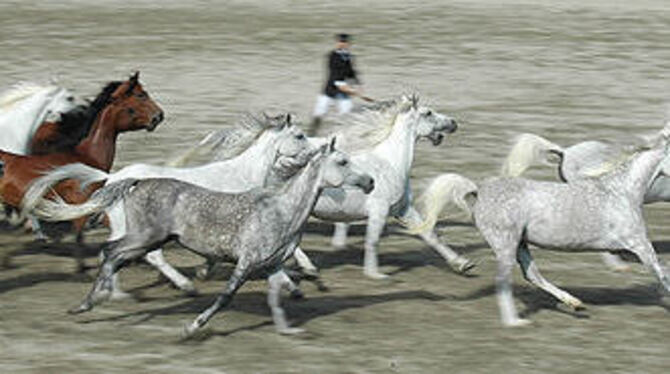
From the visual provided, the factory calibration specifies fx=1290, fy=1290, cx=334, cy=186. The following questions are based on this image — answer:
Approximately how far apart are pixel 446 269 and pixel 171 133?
980 cm

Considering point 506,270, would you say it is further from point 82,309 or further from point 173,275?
point 82,309

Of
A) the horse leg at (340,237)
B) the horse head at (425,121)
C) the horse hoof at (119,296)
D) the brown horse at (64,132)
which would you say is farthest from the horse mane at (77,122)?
the horse head at (425,121)

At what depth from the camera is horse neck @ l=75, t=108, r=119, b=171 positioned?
1399 centimetres

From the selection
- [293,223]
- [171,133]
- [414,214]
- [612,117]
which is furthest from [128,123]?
[612,117]

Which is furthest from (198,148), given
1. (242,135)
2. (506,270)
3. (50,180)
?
(506,270)

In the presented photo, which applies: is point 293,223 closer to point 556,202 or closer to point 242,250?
point 242,250

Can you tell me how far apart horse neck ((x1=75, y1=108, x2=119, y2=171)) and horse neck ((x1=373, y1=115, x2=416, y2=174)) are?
2.96 m

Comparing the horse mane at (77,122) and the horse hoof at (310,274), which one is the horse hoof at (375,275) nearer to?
the horse hoof at (310,274)

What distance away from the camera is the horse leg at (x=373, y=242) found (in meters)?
13.0

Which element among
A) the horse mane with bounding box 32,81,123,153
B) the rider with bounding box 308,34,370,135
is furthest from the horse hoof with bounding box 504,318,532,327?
the rider with bounding box 308,34,370,135

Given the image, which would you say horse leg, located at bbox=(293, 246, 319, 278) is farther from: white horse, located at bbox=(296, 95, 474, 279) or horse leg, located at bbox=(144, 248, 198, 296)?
horse leg, located at bbox=(144, 248, 198, 296)

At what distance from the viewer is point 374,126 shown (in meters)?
13.9

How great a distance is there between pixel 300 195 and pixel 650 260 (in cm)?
310


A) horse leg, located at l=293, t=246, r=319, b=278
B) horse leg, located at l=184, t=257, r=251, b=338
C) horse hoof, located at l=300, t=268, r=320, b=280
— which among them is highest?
horse leg, located at l=184, t=257, r=251, b=338
